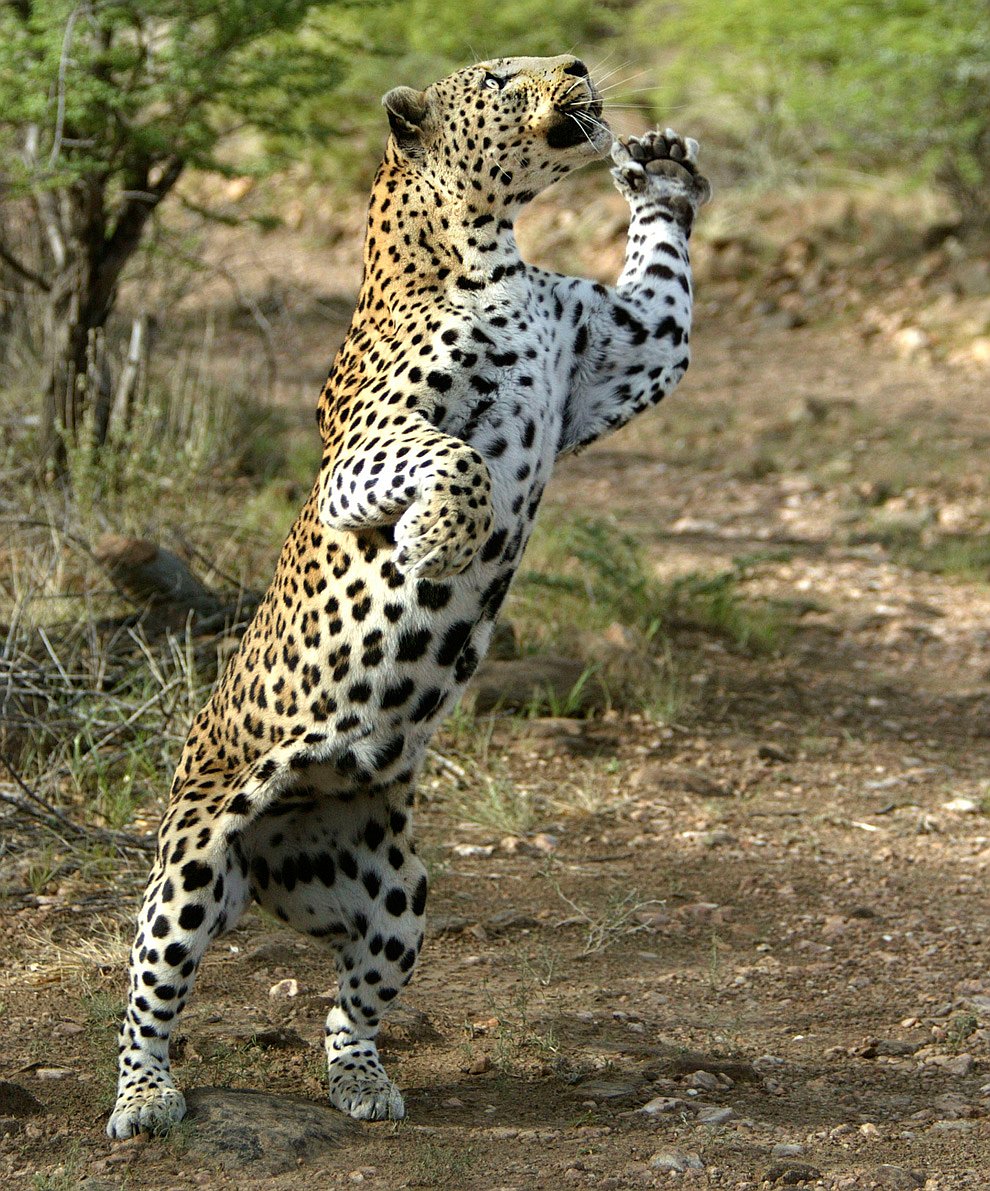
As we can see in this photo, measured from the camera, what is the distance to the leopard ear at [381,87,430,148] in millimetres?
3852

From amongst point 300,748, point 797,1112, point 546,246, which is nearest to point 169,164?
point 300,748

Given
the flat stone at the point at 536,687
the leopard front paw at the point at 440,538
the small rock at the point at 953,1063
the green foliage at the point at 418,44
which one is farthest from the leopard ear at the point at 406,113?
the green foliage at the point at 418,44

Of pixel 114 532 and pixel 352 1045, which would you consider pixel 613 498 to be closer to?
pixel 114 532

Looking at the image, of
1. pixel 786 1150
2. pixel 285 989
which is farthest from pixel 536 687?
pixel 786 1150

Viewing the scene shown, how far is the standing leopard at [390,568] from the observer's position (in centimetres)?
368

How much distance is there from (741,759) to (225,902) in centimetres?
342

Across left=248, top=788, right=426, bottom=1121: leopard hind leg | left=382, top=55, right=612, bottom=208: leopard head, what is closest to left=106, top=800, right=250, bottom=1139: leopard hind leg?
left=248, top=788, right=426, bottom=1121: leopard hind leg

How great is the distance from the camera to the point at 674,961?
4.96 metres

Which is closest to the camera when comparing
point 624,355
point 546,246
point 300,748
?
point 300,748

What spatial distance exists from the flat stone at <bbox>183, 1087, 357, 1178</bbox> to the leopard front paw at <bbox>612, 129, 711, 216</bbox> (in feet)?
8.20

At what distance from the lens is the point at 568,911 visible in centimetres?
530

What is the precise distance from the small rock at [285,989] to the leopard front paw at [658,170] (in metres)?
2.43

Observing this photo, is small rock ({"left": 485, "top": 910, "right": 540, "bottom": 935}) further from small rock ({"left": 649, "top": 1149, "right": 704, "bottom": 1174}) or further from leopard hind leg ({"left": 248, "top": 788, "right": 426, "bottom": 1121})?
small rock ({"left": 649, "top": 1149, "right": 704, "bottom": 1174})

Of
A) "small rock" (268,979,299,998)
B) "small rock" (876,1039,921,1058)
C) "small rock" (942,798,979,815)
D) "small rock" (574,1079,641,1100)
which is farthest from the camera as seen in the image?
"small rock" (942,798,979,815)
